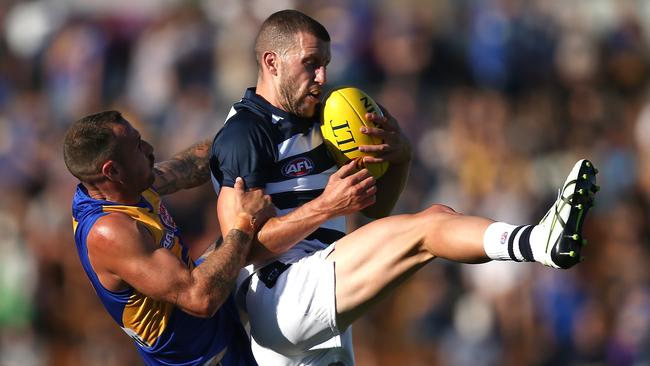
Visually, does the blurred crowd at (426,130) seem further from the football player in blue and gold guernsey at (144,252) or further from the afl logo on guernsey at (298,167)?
the afl logo on guernsey at (298,167)

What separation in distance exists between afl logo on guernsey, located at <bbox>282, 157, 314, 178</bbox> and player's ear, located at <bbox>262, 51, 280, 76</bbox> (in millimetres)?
544

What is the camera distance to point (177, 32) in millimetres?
15375

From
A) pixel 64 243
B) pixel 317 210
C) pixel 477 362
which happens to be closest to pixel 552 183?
Answer: pixel 477 362

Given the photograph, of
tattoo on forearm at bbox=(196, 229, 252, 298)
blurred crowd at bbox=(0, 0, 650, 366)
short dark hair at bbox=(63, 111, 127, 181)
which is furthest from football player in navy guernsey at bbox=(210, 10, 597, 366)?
blurred crowd at bbox=(0, 0, 650, 366)

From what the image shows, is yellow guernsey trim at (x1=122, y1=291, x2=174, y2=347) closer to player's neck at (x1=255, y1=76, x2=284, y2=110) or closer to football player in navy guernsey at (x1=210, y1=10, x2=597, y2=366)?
football player in navy guernsey at (x1=210, y1=10, x2=597, y2=366)

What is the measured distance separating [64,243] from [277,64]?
6.61 m

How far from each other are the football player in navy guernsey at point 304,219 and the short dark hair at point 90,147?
639 mm

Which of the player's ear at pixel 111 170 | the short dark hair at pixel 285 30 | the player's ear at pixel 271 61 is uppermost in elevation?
the short dark hair at pixel 285 30

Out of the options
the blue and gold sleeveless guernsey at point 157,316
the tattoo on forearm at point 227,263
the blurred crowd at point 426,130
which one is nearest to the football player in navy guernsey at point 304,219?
the tattoo on forearm at point 227,263

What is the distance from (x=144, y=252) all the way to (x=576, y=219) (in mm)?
2371

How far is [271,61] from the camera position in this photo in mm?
7602

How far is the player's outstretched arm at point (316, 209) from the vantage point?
719 centimetres

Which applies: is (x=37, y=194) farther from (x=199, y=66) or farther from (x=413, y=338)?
(x=413, y=338)

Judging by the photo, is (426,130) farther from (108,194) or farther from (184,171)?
(108,194)
